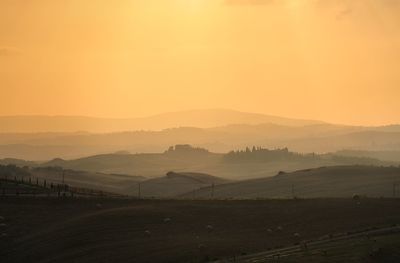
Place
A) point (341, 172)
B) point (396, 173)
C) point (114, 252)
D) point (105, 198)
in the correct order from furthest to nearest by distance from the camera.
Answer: point (341, 172) → point (396, 173) → point (105, 198) → point (114, 252)

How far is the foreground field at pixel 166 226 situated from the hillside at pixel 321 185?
34778mm

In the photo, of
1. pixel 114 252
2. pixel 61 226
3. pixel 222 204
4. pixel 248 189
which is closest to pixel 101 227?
pixel 61 226

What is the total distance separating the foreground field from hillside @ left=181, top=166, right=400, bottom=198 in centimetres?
3478

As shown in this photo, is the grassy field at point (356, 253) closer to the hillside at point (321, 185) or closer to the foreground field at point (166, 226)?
the foreground field at point (166, 226)

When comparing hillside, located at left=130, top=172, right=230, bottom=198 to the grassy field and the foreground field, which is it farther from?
the grassy field

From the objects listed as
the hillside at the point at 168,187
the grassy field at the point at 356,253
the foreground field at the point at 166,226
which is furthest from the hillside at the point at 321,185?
the grassy field at the point at 356,253

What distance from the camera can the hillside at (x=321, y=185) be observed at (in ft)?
410

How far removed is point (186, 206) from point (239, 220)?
8.99 meters

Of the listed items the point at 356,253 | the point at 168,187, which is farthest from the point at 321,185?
the point at 356,253

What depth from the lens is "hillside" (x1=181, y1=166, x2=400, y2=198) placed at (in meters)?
125

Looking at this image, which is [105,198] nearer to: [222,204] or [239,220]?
[222,204]

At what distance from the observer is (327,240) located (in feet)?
210

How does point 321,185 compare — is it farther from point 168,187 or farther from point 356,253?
point 356,253

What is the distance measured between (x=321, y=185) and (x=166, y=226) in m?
65.4
